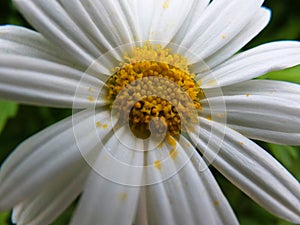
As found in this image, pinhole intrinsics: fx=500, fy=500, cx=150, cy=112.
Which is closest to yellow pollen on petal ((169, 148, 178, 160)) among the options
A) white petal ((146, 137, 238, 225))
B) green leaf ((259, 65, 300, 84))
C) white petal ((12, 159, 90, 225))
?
white petal ((146, 137, 238, 225))

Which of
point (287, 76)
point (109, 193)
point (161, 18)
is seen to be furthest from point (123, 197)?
point (287, 76)

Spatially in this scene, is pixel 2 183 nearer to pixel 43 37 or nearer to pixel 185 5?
pixel 43 37

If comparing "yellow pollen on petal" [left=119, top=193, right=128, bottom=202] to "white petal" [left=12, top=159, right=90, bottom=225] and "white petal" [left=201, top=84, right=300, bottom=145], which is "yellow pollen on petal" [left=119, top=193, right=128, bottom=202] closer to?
"white petal" [left=12, top=159, right=90, bottom=225]

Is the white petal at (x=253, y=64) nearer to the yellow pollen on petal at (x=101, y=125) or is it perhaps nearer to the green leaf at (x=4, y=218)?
the yellow pollen on petal at (x=101, y=125)

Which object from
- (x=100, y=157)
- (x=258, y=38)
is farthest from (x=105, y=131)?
(x=258, y=38)

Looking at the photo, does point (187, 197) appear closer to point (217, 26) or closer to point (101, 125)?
point (101, 125)

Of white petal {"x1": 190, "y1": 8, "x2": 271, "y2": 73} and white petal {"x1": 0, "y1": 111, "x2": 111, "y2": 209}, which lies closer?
white petal {"x1": 0, "y1": 111, "x2": 111, "y2": 209}
